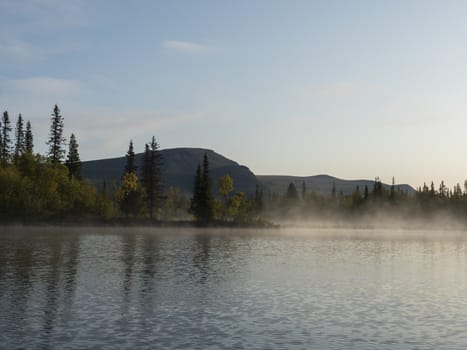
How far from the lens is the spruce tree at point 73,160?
156625 millimetres

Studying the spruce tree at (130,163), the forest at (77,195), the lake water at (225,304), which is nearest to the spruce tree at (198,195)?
the forest at (77,195)

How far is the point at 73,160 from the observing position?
6255 inches

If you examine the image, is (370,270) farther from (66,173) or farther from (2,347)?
(66,173)

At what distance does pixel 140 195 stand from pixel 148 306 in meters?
117

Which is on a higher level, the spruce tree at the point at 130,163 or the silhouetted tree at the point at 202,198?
the spruce tree at the point at 130,163

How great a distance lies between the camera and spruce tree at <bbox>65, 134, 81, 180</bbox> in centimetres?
15662

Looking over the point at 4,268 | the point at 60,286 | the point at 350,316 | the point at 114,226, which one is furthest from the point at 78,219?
the point at 350,316

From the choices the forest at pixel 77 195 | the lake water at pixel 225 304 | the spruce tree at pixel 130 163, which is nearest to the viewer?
the lake water at pixel 225 304

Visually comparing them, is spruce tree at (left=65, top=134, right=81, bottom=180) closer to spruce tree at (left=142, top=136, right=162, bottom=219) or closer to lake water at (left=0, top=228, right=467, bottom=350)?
spruce tree at (left=142, top=136, right=162, bottom=219)

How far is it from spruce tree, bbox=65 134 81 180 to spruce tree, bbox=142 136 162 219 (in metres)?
19.7

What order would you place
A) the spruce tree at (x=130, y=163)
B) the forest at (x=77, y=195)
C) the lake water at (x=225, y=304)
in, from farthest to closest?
the spruce tree at (x=130, y=163)
the forest at (x=77, y=195)
the lake water at (x=225, y=304)

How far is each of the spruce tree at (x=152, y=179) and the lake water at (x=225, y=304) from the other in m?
91.2

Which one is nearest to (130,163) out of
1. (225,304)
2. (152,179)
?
(152,179)

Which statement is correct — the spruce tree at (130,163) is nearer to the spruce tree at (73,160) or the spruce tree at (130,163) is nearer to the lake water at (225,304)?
the spruce tree at (73,160)
